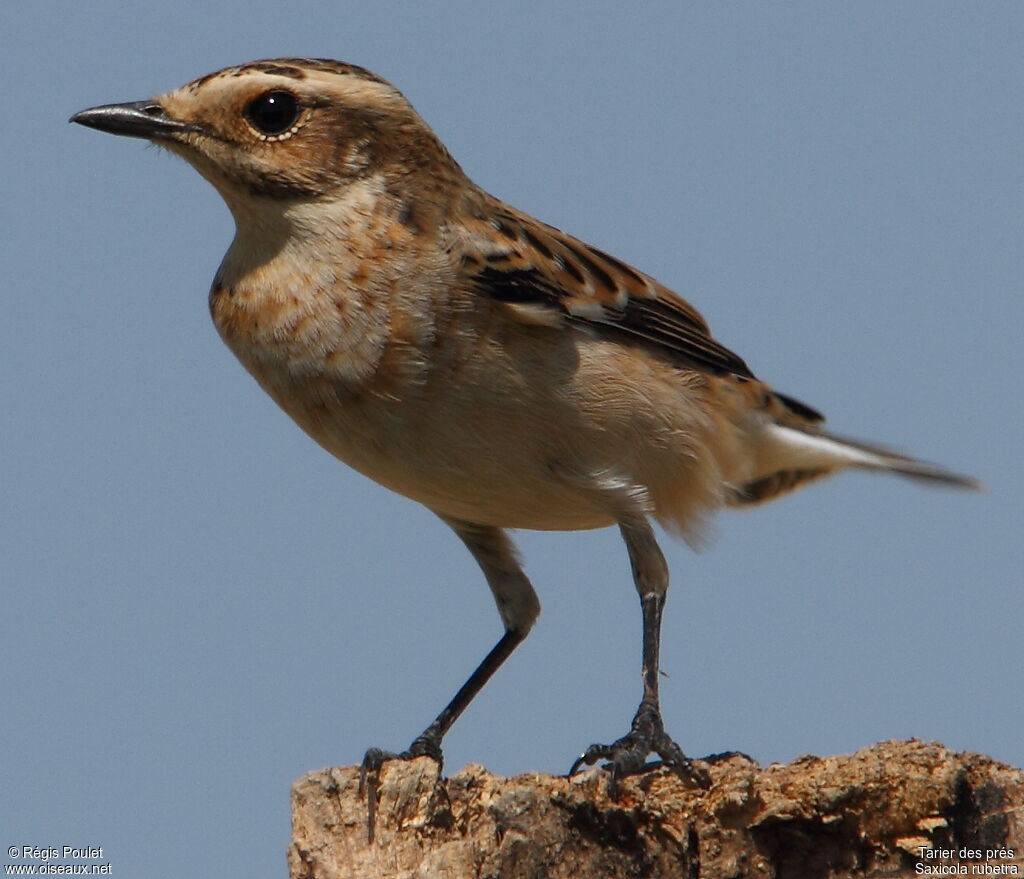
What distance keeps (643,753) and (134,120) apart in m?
4.41

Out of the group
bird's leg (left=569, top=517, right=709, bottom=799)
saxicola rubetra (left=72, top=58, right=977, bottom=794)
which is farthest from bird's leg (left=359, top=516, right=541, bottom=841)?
bird's leg (left=569, top=517, right=709, bottom=799)

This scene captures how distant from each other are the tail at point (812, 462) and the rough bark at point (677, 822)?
141 inches

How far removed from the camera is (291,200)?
834 cm

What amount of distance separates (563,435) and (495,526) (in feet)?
4.00

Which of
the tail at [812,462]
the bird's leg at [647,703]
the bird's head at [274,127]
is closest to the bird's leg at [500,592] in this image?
the bird's leg at [647,703]

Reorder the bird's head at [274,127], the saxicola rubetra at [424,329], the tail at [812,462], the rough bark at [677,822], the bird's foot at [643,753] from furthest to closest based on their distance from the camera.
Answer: the tail at [812,462] < the bird's head at [274,127] < the saxicola rubetra at [424,329] < the bird's foot at [643,753] < the rough bark at [677,822]

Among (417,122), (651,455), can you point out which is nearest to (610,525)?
(651,455)

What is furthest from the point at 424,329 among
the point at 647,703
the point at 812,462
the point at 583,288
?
the point at 812,462

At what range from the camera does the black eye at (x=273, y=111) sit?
823 cm

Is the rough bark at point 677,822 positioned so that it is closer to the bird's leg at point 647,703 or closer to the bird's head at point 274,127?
the bird's leg at point 647,703

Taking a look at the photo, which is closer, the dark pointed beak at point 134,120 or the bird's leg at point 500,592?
the dark pointed beak at point 134,120

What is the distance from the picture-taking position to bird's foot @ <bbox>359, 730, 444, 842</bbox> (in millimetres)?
7031

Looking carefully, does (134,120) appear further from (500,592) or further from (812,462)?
(812,462)

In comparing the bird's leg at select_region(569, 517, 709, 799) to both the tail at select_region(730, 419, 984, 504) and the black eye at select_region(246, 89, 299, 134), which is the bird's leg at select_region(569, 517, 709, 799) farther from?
the black eye at select_region(246, 89, 299, 134)
